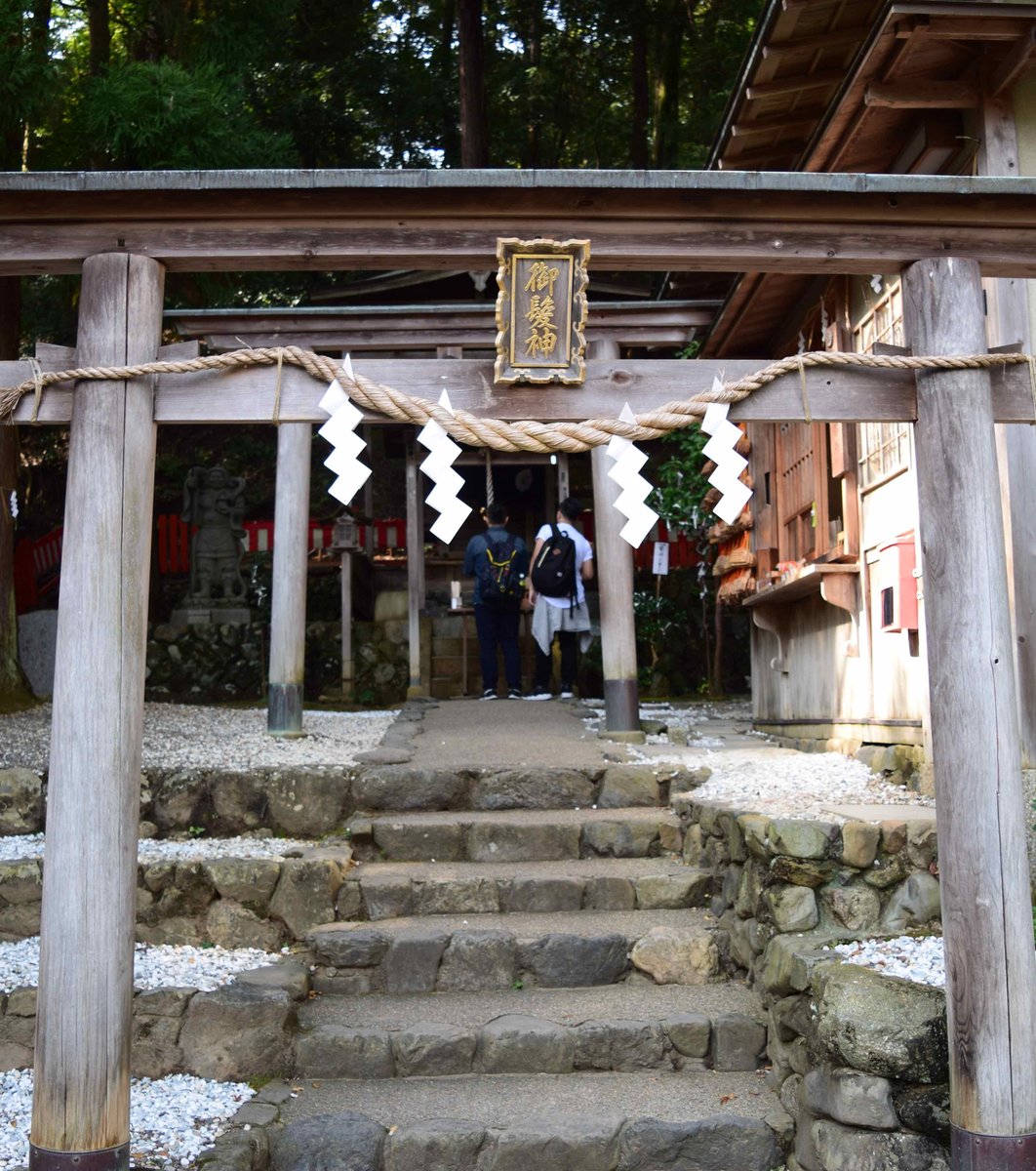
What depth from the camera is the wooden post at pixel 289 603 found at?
30.9 ft

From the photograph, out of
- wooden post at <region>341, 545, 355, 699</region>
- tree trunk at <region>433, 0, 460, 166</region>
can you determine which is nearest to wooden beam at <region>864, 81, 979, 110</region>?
wooden post at <region>341, 545, 355, 699</region>

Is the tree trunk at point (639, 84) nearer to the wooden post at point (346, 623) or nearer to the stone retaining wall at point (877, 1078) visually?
the wooden post at point (346, 623)

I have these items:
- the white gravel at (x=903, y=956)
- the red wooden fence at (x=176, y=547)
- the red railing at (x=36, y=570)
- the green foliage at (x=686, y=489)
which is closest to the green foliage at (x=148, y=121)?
the green foliage at (x=686, y=489)

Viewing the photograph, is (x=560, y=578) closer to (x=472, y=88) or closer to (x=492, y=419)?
(x=492, y=419)

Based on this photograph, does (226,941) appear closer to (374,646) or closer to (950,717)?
(950,717)

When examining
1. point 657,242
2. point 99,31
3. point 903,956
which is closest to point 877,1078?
point 903,956

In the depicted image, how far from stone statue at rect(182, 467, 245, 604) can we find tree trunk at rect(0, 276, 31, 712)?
606cm

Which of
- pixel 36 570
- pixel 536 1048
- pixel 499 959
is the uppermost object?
pixel 36 570

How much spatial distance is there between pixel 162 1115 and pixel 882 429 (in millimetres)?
5440

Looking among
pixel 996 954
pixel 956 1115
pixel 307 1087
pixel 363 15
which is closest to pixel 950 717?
pixel 996 954

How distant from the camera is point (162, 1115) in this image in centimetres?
457

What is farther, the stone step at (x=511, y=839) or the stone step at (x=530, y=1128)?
the stone step at (x=511, y=839)

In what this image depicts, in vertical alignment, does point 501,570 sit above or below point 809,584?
above

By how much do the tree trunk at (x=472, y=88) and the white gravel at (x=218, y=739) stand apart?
954cm
